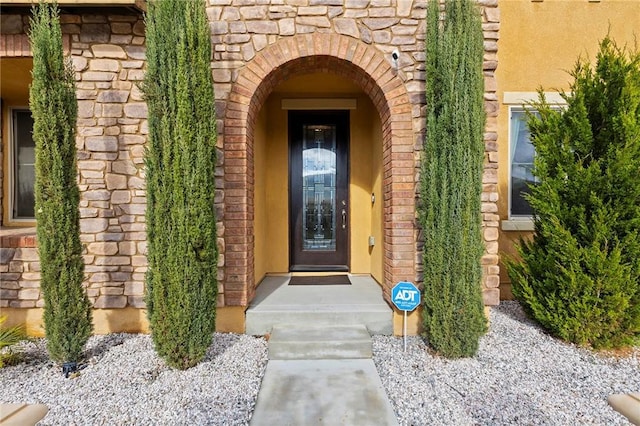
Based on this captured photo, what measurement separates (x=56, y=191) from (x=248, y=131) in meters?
1.76

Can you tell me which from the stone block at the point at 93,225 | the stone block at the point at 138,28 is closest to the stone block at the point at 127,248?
the stone block at the point at 93,225

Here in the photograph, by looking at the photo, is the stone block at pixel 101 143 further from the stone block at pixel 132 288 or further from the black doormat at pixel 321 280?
the black doormat at pixel 321 280

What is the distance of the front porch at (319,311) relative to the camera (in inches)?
131

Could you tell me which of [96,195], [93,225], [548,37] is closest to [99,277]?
[93,225]

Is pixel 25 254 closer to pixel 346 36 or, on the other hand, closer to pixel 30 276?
pixel 30 276

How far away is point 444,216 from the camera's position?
284 cm

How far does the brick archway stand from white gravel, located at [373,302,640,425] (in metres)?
0.90

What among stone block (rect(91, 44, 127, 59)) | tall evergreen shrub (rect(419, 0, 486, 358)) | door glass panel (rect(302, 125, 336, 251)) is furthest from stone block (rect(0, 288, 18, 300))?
tall evergreen shrub (rect(419, 0, 486, 358))

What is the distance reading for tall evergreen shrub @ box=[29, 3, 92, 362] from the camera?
2.61 meters

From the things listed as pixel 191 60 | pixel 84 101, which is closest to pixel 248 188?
pixel 191 60

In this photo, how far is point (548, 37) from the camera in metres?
4.64

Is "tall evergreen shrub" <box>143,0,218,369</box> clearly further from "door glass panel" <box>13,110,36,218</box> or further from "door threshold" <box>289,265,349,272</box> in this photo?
"door glass panel" <box>13,110,36,218</box>

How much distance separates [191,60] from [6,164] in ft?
12.7

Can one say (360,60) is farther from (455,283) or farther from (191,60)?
(455,283)
